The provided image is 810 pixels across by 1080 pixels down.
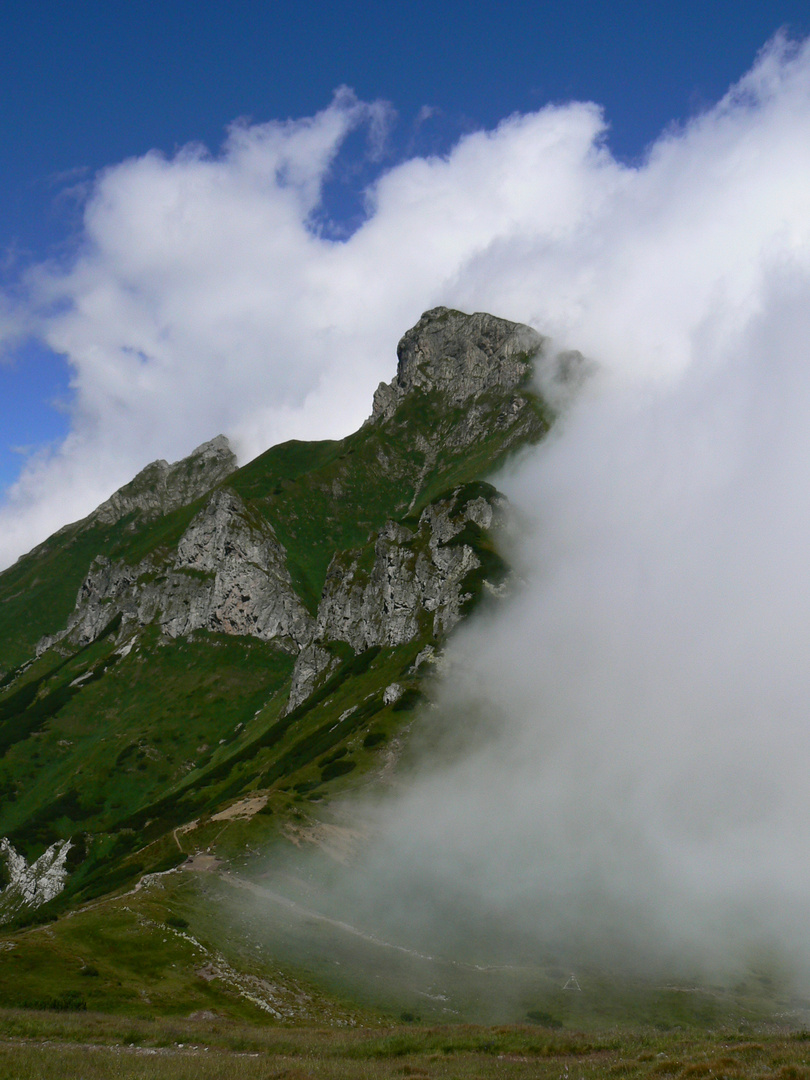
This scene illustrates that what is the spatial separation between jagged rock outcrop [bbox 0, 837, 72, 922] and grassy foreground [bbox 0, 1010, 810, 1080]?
5372 inches

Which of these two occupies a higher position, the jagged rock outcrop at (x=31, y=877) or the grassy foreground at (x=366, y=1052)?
the grassy foreground at (x=366, y=1052)

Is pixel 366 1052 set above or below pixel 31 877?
above

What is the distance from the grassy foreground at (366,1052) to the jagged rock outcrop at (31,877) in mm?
136458

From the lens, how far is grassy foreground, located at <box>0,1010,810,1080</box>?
2409cm

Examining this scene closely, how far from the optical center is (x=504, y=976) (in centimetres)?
6294

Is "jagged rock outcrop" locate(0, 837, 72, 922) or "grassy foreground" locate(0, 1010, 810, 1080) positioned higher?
"grassy foreground" locate(0, 1010, 810, 1080)

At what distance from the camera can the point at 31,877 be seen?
15888 centimetres

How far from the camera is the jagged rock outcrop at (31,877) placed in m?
151

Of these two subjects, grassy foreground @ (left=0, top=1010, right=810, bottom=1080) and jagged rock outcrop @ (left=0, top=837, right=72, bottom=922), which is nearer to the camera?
grassy foreground @ (left=0, top=1010, right=810, bottom=1080)

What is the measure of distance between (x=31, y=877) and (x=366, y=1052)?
163191mm

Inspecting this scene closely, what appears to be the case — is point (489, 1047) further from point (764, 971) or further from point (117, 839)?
point (117, 839)

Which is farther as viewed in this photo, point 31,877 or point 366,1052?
point 31,877

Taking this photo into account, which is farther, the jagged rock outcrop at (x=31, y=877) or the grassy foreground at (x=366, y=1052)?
the jagged rock outcrop at (x=31, y=877)

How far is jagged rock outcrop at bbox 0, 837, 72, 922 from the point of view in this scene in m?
151
